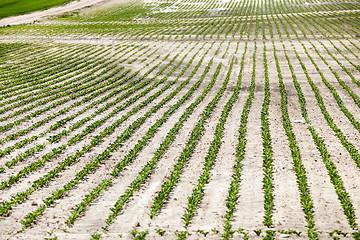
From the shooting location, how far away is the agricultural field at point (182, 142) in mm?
11180

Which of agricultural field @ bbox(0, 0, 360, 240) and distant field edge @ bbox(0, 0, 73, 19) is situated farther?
distant field edge @ bbox(0, 0, 73, 19)

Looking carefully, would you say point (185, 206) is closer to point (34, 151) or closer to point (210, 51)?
point (34, 151)

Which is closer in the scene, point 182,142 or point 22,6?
point 182,142

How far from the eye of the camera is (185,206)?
11914 millimetres

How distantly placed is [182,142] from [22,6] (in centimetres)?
8709

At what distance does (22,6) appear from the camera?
8869 centimetres

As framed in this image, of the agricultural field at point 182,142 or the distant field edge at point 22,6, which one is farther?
the distant field edge at point 22,6

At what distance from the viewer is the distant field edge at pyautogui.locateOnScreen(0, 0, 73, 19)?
8138 cm

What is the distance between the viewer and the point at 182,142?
17281mm

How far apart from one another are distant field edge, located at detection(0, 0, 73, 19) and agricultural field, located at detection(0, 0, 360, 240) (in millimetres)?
46698

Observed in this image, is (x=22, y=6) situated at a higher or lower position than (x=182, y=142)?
higher

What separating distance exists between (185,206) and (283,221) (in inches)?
126

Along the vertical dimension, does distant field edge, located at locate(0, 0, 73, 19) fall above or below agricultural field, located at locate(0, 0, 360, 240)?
above

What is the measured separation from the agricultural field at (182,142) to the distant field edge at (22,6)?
4670 cm
